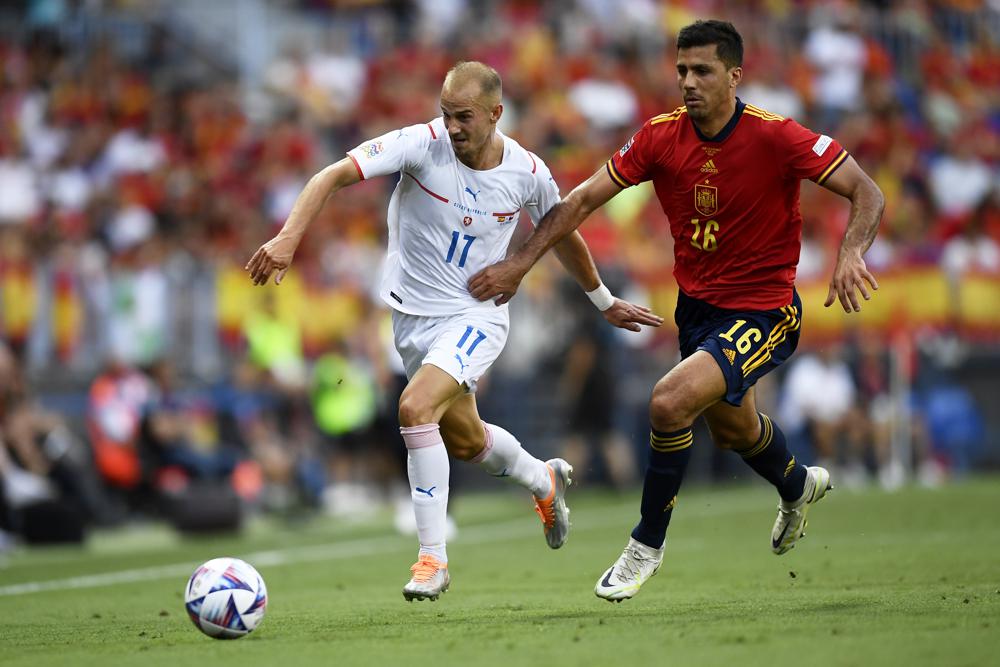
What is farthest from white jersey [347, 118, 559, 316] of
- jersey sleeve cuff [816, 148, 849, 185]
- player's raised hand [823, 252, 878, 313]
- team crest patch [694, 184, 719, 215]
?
player's raised hand [823, 252, 878, 313]

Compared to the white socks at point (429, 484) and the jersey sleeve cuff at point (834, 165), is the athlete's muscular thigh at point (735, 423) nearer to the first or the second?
the jersey sleeve cuff at point (834, 165)

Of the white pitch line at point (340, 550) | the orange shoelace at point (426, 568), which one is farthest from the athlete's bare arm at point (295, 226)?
the white pitch line at point (340, 550)

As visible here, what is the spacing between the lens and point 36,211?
22.6m

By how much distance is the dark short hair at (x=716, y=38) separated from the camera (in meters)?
8.50

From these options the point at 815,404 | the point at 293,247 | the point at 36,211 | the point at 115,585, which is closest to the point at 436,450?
the point at 293,247

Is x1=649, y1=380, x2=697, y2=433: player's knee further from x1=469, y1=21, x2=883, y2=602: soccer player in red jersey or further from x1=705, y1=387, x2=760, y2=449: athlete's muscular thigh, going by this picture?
x1=705, y1=387, x2=760, y2=449: athlete's muscular thigh

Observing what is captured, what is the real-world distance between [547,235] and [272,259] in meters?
1.74

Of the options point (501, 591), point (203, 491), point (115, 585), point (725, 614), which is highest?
point (725, 614)

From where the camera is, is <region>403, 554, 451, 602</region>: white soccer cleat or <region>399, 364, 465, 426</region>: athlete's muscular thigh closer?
<region>403, 554, 451, 602</region>: white soccer cleat

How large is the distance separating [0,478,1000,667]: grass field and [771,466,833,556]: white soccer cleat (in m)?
0.26

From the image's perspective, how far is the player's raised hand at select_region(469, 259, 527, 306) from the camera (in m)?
8.95

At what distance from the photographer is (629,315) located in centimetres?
944

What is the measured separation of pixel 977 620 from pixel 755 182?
102 inches

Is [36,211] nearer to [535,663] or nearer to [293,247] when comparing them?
[293,247]
